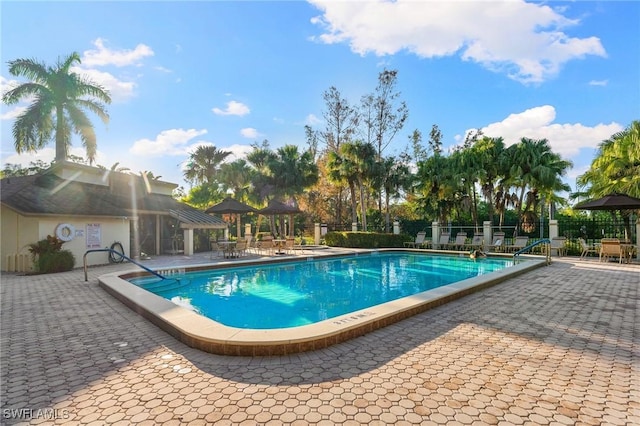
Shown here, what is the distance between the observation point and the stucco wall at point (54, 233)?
476 inches

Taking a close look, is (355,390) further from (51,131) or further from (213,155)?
(213,155)

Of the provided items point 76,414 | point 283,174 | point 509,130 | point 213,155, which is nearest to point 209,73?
A: point 283,174

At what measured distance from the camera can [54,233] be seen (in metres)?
12.2

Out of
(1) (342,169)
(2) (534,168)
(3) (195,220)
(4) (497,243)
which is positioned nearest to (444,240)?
(4) (497,243)

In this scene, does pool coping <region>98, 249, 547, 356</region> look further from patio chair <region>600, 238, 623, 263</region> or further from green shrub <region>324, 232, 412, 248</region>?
green shrub <region>324, 232, 412, 248</region>

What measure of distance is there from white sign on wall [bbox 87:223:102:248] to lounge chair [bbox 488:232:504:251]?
18971 millimetres

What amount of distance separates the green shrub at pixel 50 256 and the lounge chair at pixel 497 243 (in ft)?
63.4

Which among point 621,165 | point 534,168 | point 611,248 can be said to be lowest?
point 611,248

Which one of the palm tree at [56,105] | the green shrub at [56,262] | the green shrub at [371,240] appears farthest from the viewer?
the green shrub at [371,240]

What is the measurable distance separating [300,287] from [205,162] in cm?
2551

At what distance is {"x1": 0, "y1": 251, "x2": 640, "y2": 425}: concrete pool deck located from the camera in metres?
2.73

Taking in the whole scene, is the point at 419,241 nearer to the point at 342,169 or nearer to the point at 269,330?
the point at 342,169

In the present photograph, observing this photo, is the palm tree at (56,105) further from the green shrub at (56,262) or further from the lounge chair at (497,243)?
the lounge chair at (497,243)

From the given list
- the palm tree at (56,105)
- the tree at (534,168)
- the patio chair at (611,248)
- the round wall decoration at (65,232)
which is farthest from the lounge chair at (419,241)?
the palm tree at (56,105)
